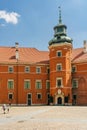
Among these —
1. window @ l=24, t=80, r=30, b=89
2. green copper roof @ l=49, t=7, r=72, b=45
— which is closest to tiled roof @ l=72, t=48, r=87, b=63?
green copper roof @ l=49, t=7, r=72, b=45

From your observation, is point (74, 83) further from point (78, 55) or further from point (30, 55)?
point (30, 55)

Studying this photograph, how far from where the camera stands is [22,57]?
206ft

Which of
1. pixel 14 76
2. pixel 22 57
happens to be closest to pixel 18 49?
pixel 22 57

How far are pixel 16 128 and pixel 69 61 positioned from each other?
3980cm

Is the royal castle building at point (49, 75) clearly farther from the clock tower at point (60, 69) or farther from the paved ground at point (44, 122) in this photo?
the paved ground at point (44, 122)

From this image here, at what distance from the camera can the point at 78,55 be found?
62.4 metres

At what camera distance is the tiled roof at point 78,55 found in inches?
2344

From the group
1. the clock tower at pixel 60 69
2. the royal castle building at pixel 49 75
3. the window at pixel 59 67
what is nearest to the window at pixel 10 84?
the royal castle building at pixel 49 75

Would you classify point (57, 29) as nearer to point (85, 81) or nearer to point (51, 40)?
point (51, 40)

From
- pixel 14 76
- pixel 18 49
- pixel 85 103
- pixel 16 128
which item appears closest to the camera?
pixel 16 128

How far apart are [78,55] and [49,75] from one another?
7793 millimetres

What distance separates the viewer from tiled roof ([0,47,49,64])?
61969 millimetres

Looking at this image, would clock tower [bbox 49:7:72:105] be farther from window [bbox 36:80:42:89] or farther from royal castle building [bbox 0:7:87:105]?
→ window [bbox 36:80:42:89]

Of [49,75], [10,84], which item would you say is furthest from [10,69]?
[49,75]
